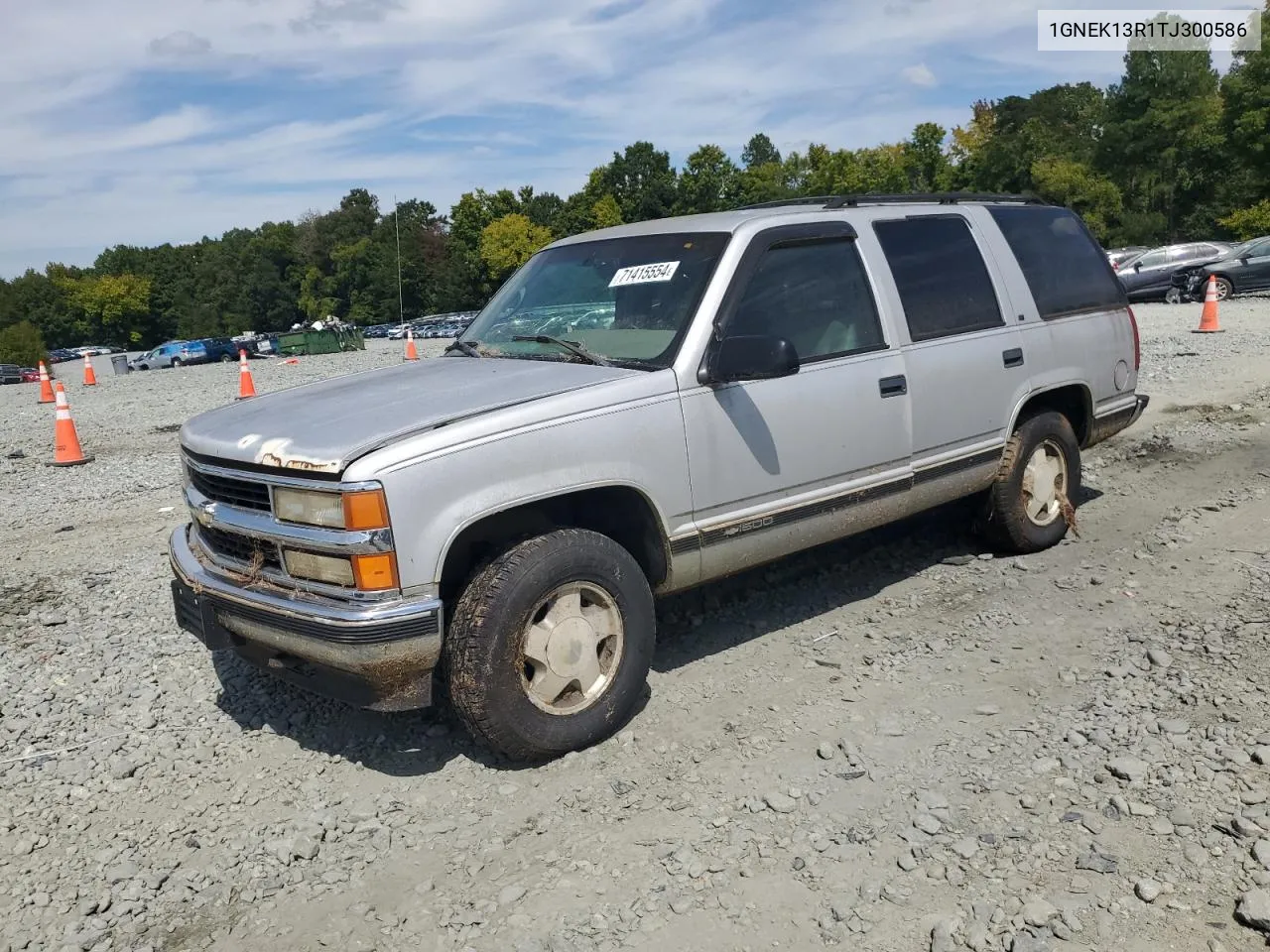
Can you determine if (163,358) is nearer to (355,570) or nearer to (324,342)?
(324,342)

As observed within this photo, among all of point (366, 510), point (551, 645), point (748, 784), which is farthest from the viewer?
point (551, 645)

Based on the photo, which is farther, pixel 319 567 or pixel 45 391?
pixel 45 391

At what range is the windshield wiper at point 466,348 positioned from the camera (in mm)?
4852

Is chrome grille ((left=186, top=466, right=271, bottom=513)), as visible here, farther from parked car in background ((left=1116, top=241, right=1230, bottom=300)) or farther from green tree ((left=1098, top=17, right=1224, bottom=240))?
green tree ((left=1098, top=17, right=1224, bottom=240))

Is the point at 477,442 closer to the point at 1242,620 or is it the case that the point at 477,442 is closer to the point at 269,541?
the point at 269,541

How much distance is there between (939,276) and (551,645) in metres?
2.84

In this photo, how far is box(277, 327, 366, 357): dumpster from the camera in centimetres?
3984

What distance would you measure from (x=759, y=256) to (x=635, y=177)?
76065 mm

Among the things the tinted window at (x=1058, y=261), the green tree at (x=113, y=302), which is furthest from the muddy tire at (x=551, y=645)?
the green tree at (x=113, y=302)

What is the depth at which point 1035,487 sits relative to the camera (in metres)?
5.73

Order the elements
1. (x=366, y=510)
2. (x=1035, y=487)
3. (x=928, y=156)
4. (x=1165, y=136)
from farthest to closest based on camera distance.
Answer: (x=928, y=156) < (x=1165, y=136) < (x=1035, y=487) < (x=366, y=510)

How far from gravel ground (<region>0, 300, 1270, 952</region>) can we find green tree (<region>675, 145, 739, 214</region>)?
230 ft

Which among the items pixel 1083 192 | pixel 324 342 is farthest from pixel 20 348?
pixel 1083 192

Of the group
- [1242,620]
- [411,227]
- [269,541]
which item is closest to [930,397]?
[1242,620]
